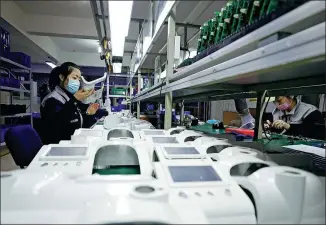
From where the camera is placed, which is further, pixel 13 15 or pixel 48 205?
pixel 13 15

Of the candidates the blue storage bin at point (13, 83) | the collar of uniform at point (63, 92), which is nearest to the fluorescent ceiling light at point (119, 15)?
the collar of uniform at point (63, 92)

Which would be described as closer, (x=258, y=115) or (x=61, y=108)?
(x=258, y=115)

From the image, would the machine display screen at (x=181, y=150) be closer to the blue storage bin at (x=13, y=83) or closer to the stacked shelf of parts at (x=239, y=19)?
the stacked shelf of parts at (x=239, y=19)

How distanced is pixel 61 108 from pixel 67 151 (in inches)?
73.9

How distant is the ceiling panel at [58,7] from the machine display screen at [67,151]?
421 centimetres

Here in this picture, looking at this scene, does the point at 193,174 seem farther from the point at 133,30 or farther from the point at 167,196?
the point at 133,30

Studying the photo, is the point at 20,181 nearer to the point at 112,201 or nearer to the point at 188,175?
the point at 112,201

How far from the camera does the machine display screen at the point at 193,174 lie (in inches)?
28.2

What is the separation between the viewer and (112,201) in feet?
1.82

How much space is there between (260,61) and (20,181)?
741 mm

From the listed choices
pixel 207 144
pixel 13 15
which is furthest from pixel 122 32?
pixel 13 15

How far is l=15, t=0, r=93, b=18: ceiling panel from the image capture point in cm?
456

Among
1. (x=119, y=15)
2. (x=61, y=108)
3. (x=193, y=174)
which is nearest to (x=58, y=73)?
(x=61, y=108)

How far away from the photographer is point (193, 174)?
756 mm
